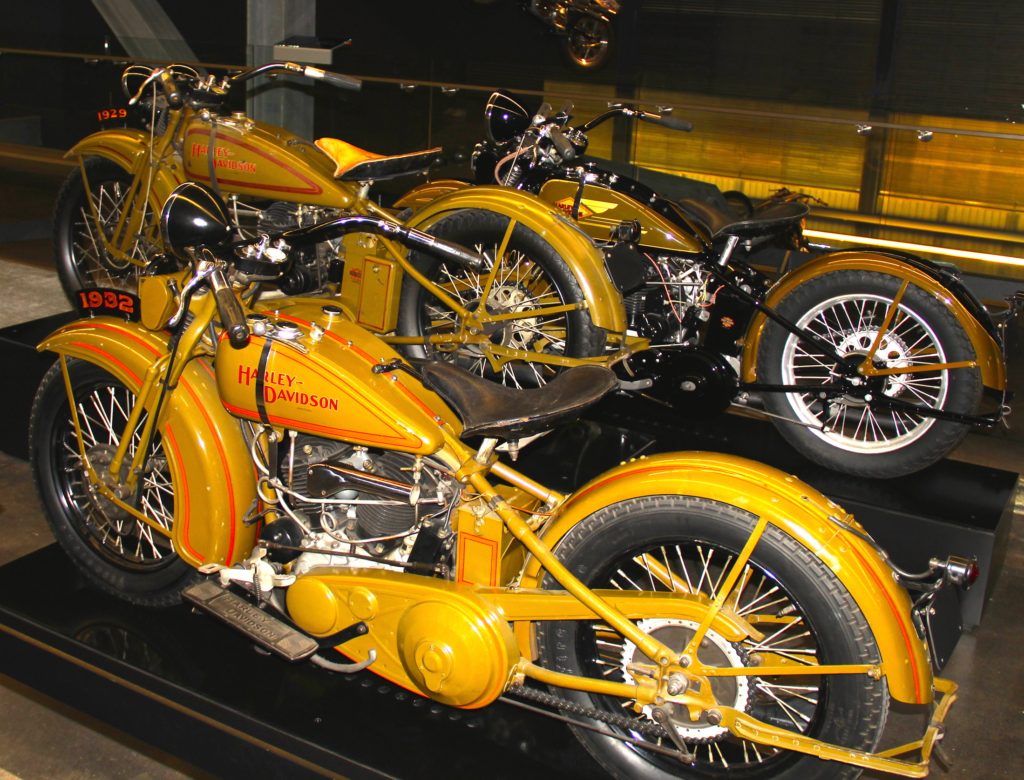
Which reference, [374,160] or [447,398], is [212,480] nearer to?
[447,398]

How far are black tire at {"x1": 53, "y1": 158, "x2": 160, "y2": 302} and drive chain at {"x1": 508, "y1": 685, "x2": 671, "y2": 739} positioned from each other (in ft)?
8.47

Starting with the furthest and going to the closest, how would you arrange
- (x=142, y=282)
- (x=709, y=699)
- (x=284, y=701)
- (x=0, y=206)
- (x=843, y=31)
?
(x=0, y=206), (x=843, y=31), (x=142, y=282), (x=284, y=701), (x=709, y=699)

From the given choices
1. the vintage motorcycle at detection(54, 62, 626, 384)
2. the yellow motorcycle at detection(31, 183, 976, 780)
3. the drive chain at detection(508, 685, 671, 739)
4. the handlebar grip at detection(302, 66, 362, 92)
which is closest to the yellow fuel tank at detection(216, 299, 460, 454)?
the yellow motorcycle at detection(31, 183, 976, 780)

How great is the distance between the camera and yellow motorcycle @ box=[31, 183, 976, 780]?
1.98 metres

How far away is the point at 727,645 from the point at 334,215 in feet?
7.22

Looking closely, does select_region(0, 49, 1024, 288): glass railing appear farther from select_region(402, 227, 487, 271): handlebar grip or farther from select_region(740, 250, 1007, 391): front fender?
select_region(402, 227, 487, 271): handlebar grip

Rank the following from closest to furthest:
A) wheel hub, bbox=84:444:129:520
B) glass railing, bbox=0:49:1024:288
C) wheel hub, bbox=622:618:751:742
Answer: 1. wheel hub, bbox=622:618:751:742
2. wheel hub, bbox=84:444:129:520
3. glass railing, bbox=0:49:1024:288

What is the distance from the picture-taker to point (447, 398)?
2.21 metres

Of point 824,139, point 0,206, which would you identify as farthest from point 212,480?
point 0,206

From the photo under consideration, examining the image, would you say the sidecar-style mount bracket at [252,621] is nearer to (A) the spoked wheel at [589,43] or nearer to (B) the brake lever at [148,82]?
(B) the brake lever at [148,82]

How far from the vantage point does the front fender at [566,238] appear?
321 cm

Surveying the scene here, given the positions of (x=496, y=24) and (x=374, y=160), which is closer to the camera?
(x=374, y=160)

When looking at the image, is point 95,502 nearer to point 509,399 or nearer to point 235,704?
point 235,704

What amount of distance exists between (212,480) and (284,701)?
0.49m
